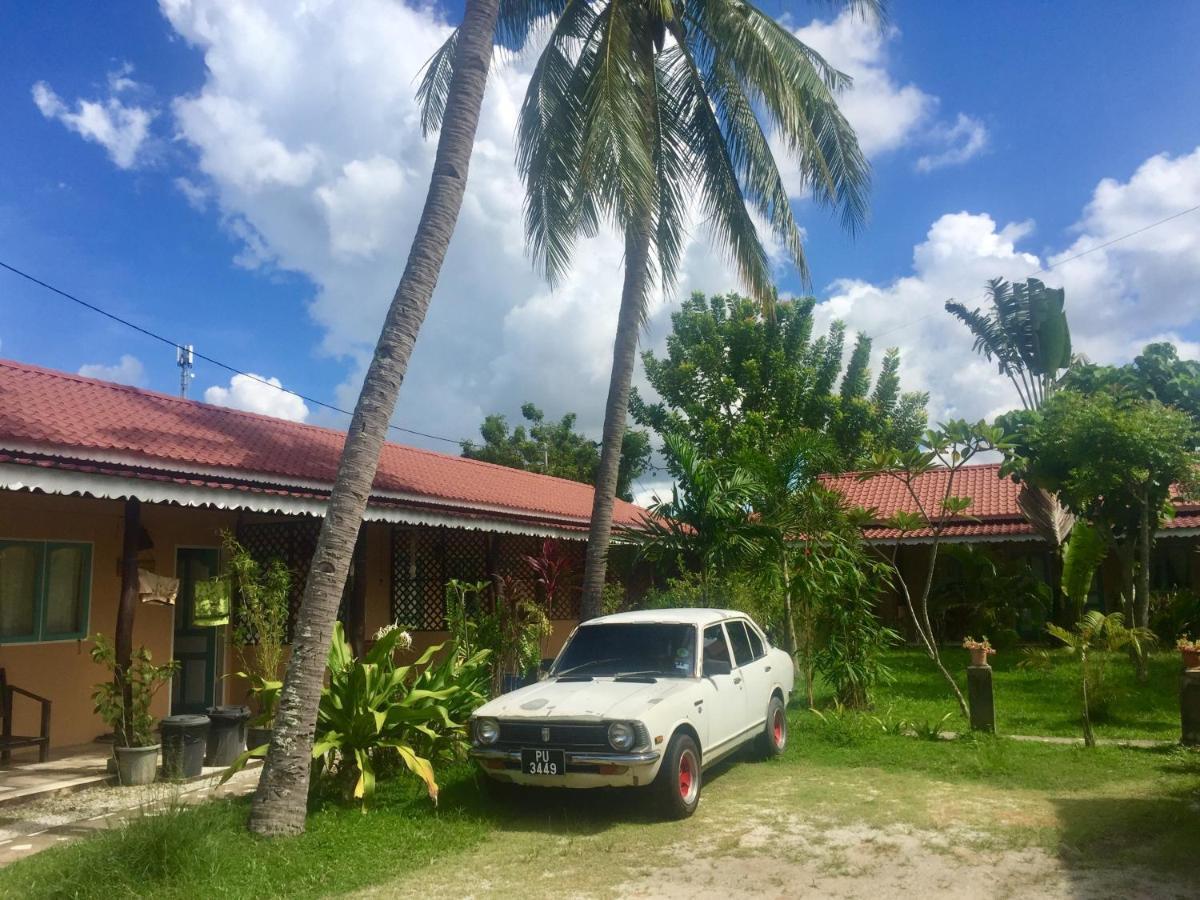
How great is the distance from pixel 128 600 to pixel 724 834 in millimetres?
5884

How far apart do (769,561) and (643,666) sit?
4.08 metres

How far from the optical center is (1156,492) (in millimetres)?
13352

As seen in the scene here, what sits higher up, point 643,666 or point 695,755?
point 643,666

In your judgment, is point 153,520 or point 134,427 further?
point 153,520

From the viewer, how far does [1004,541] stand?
19391 millimetres

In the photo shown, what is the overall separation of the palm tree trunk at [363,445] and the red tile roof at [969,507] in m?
11.0

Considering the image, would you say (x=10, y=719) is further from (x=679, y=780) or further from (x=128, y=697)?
(x=679, y=780)

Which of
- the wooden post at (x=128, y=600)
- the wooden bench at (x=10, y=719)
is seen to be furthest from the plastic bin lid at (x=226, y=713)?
the wooden bench at (x=10, y=719)

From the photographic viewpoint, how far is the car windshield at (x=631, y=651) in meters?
7.77

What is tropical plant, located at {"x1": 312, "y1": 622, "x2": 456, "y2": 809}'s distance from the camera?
283 inches

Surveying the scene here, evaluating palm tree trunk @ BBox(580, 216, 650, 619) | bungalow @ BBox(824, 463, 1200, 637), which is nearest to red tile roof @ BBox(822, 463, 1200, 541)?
bungalow @ BBox(824, 463, 1200, 637)

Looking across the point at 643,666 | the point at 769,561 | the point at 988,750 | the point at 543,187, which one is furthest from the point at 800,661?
the point at 543,187

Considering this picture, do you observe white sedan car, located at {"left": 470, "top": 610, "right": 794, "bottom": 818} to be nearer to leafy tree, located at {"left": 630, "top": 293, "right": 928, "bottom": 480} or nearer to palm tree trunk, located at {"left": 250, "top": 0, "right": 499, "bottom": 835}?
palm tree trunk, located at {"left": 250, "top": 0, "right": 499, "bottom": 835}

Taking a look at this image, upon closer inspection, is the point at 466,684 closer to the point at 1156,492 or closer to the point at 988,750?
the point at 988,750
